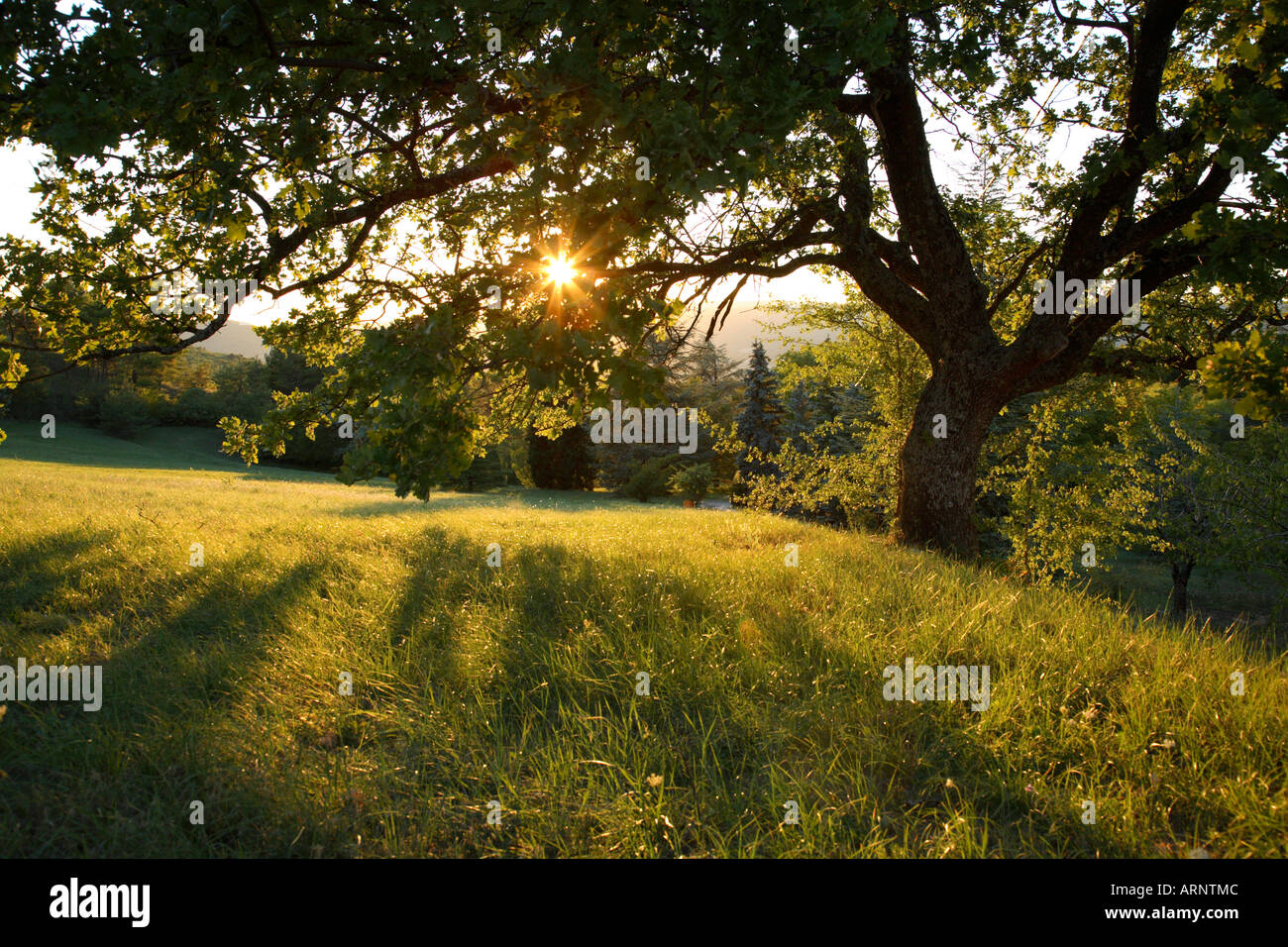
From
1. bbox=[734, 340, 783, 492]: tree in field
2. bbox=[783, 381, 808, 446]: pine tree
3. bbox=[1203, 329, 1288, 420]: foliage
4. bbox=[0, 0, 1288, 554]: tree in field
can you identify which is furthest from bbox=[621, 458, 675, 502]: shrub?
bbox=[1203, 329, 1288, 420]: foliage

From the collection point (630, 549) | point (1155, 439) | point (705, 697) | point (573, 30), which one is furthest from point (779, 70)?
point (1155, 439)

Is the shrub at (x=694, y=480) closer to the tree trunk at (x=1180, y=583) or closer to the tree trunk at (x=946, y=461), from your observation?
the tree trunk at (x=1180, y=583)

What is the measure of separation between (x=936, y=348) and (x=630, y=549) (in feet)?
16.8

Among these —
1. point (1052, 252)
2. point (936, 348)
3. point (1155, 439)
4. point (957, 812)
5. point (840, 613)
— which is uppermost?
point (1052, 252)

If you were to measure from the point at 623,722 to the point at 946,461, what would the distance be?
663 centimetres

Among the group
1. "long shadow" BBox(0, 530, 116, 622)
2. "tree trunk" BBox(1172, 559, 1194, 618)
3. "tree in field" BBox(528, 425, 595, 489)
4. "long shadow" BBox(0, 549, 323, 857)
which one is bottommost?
"tree trunk" BBox(1172, 559, 1194, 618)

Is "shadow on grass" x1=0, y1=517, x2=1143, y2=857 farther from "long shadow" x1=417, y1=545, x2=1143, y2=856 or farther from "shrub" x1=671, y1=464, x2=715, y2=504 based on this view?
"shrub" x1=671, y1=464, x2=715, y2=504

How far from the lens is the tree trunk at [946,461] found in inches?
314

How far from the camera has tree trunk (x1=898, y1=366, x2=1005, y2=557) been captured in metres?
7.98

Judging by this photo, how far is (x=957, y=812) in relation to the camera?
2.77 metres

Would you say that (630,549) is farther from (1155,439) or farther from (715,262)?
(1155,439)

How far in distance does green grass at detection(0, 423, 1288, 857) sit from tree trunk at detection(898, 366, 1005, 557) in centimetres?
250

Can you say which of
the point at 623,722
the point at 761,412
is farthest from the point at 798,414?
the point at 623,722

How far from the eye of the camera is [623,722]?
345 centimetres
